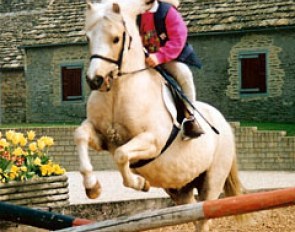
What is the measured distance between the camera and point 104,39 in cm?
591

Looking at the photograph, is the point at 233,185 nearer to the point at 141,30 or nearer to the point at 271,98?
the point at 141,30

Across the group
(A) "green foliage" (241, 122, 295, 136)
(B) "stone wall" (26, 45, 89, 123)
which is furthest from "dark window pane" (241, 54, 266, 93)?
(B) "stone wall" (26, 45, 89, 123)

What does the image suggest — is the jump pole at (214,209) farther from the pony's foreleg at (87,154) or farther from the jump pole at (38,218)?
the jump pole at (38,218)

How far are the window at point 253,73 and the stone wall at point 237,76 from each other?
0.63ft

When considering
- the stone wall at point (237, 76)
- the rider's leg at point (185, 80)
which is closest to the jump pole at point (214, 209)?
the rider's leg at point (185, 80)

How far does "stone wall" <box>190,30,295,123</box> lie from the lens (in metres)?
26.5

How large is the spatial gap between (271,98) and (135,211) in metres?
17.1

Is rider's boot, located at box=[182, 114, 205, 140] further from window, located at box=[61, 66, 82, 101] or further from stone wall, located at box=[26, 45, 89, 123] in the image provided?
window, located at box=[61, 66, 82, 101]

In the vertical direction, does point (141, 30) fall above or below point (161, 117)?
above

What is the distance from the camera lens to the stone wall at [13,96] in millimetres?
34062

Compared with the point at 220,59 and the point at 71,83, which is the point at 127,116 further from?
the point at 71,83

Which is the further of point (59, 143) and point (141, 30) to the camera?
point (59, 143)

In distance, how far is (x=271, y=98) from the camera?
2683cm

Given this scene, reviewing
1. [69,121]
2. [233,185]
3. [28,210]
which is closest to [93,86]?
[28,210]
